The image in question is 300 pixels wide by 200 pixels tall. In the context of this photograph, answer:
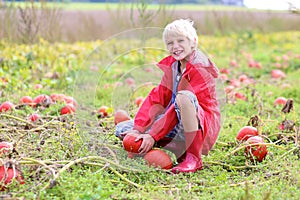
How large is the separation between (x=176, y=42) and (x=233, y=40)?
827 centimetres

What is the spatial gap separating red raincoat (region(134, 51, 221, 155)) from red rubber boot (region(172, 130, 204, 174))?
0.07m

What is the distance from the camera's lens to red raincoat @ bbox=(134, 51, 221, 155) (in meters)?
3.39

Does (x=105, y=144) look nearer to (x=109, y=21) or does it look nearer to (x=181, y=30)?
(x=181, y=30)

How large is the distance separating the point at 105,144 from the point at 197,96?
0.76 metres

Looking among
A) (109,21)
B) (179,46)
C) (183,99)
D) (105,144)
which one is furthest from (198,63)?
(109,21)

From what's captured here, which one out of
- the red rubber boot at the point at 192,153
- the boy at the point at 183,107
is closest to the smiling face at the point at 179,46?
the boy at the point at 183,107

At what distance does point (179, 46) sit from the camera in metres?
3.37

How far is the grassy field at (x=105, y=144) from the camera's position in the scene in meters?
2.84

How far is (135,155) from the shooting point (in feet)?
11.3

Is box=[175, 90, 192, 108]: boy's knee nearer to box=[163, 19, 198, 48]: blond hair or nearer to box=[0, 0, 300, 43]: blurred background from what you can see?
box=[163, 19, 198, 48]: blond hair

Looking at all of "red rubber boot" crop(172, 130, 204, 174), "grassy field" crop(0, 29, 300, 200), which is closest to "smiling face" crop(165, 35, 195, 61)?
"red rubber boot" crop(172, 130, 204, 174)

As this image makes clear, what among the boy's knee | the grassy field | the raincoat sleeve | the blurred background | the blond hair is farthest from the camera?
the blurred background

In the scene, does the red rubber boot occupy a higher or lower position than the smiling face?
lower

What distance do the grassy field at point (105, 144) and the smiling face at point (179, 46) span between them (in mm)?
656
